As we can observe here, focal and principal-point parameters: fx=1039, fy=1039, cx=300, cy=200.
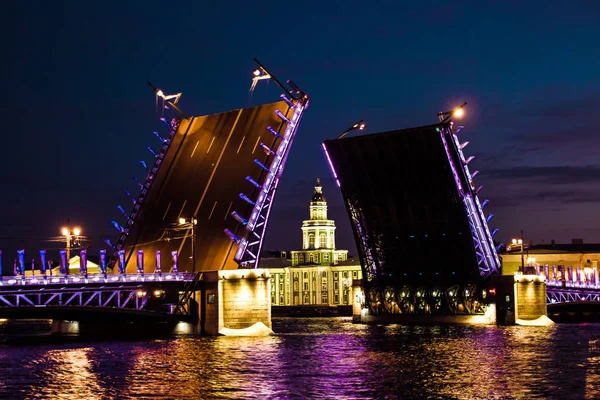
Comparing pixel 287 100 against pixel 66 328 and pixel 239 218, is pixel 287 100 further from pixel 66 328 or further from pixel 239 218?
pixel 66 328

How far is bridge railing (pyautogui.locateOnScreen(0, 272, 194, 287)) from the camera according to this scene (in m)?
49.7

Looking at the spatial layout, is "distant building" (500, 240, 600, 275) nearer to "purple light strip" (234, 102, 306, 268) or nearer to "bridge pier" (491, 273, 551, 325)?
"bridge pier" (491, 273, 551, 325)

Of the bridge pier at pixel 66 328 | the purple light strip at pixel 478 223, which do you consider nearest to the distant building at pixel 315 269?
the purple light strip at pixel 478 223

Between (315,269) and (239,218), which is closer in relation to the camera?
(239,218)

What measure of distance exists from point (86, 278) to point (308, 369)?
873 inches

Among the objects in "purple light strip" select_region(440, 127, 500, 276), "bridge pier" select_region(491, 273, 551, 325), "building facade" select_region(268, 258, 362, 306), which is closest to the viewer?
"purple light strip" select_region(440, 127, 500, 276)

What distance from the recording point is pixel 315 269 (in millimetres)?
146375

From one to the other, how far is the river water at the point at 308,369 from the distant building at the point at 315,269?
307 feet

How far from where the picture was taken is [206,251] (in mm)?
58188

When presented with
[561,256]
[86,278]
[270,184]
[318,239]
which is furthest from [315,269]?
[86,278]

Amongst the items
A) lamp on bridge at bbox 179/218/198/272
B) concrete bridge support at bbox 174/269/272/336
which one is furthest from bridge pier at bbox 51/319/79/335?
concrete bridge support at bbox 174/269/272/336

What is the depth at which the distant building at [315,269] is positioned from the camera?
144500 mm

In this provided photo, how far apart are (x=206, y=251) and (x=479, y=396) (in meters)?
34.5

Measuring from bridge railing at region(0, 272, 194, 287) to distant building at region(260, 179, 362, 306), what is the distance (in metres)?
87.5
